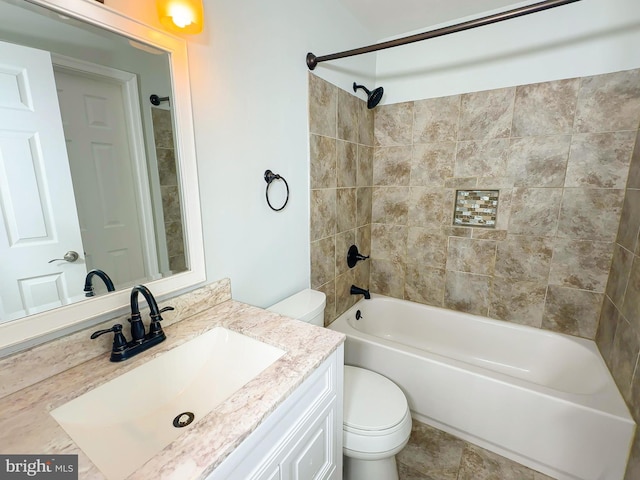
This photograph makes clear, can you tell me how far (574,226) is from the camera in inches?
71.1

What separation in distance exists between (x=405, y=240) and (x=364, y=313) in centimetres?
68

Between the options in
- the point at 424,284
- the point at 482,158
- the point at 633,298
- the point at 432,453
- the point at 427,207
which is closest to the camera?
the point at 633,298

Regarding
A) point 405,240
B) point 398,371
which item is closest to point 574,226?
point 405,240

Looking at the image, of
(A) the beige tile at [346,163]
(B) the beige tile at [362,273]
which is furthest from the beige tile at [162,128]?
(B) the beige tile at [362,273]

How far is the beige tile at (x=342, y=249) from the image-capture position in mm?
2041

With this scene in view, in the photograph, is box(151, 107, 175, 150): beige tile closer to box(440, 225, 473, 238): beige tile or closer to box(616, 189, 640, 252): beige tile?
box(440, 225, 473, 238): beige tile

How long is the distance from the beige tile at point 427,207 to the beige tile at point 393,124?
0.40 m

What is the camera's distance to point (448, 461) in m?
1.63

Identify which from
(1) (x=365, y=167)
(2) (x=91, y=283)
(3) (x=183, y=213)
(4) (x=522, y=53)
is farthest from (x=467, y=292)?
(2) (x=91, y=283)

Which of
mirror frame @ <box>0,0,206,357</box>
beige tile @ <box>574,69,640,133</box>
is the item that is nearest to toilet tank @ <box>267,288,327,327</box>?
mirror frame @ <box>0,0,206,357</box>

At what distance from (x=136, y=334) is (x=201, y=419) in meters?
0.40

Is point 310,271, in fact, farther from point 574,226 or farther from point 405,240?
point 574,226

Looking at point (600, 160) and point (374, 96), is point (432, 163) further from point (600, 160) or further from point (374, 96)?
point (600, 160)

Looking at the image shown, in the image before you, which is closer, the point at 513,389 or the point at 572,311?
the point at 513,389
